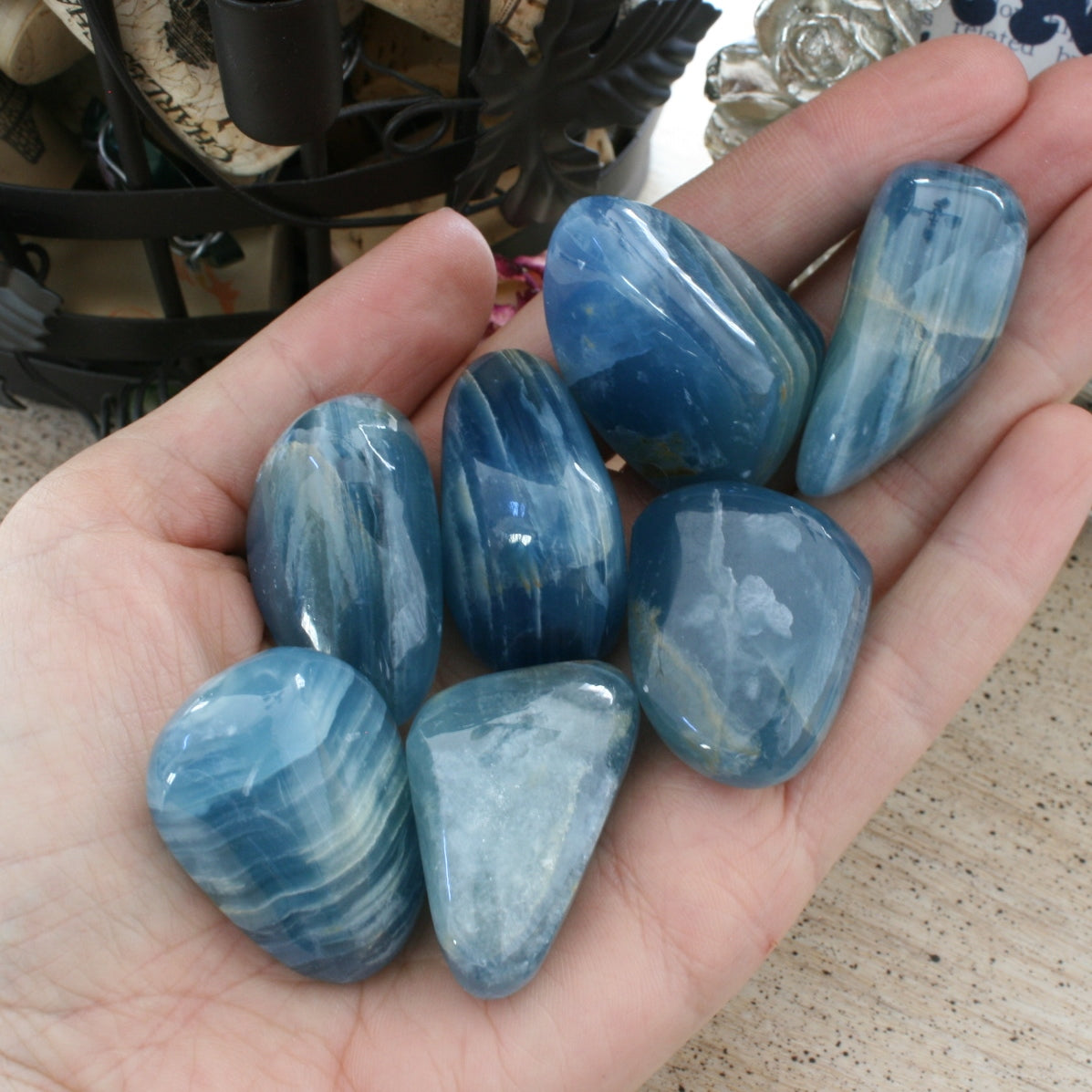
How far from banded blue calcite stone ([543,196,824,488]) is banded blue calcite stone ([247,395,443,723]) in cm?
10

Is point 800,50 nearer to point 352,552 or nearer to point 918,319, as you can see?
point 918,319

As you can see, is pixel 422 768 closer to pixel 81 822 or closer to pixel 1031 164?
pixel 81 822

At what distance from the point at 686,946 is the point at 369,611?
18 centimetres

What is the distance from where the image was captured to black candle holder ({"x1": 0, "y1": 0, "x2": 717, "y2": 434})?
52cm

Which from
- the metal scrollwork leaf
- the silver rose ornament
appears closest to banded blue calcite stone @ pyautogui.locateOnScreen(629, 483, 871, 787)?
the metal scrollwork leaf

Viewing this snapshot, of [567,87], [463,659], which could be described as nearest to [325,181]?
[567,87]

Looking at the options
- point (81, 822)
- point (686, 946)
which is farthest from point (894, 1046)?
point (81, 822)

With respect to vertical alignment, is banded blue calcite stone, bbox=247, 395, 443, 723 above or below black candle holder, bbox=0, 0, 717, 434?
below

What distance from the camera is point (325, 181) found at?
531mm

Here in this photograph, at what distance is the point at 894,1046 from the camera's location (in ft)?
1.74

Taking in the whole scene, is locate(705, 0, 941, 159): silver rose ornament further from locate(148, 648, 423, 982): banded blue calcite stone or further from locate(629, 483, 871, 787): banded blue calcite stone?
locate(148, 648, 423, 982): banded blue calcite stone

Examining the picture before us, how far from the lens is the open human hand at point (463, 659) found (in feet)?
1.42

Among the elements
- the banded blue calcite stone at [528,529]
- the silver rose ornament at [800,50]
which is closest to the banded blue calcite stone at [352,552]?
the banded blue calcite stone at [528,529]

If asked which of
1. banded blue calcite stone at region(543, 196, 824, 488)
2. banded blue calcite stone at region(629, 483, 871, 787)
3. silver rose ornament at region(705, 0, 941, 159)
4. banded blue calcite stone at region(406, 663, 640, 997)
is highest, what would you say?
silver rose ornament at region(705, 0, 941, 159)
